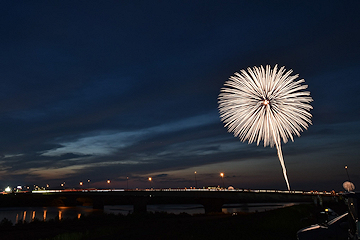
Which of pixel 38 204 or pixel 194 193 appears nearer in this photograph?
pixel 194 193

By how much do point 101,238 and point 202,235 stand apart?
9.88m

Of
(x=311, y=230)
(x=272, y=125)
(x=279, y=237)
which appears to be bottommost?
(x=279, y=237)

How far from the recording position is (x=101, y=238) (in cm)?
2377

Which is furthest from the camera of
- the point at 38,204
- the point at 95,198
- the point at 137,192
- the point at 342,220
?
the point at 38,204

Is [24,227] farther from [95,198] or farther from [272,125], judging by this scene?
[95,198]

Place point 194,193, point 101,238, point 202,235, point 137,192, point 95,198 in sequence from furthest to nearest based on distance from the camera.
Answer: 1. point 95,198
2. point 137,192
3. point 194,193
4. point 101,238
5. point 202,235

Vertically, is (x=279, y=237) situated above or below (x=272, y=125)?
below

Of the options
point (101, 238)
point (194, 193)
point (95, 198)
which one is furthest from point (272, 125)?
point (95, 198)

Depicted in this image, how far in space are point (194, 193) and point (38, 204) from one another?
124766 mm

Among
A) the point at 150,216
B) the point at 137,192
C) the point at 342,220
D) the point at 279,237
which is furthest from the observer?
the point at 137,192

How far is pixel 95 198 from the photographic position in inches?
5113

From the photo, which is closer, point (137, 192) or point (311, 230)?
point (311, 230)

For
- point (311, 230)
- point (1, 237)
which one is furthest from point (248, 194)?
point (311, 230)

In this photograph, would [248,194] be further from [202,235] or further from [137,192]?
[202,235]
